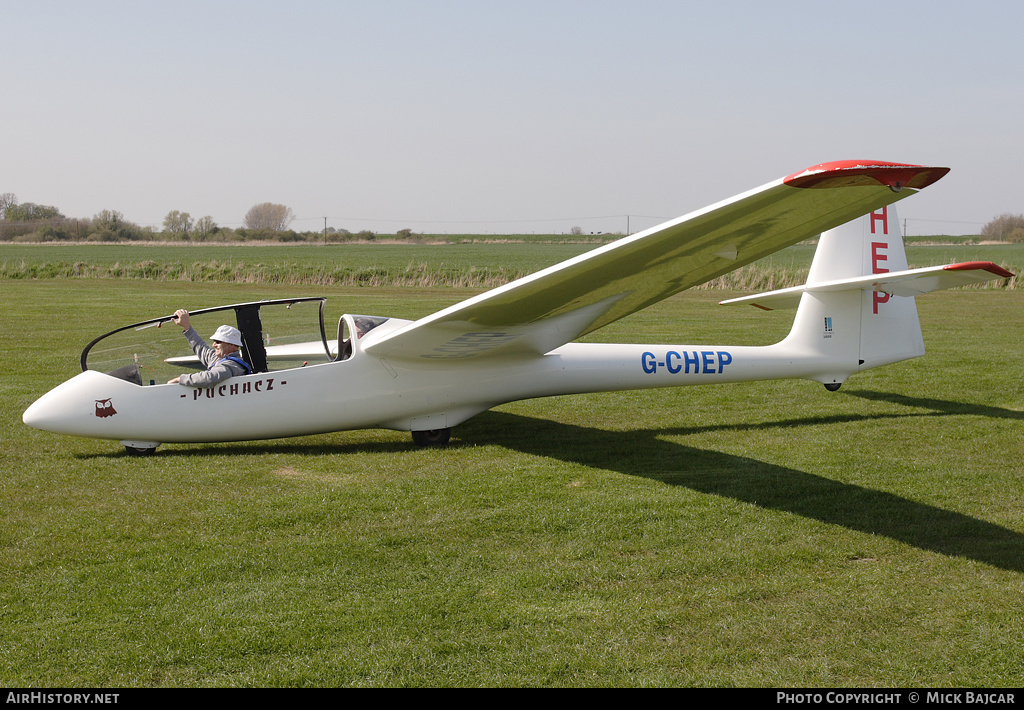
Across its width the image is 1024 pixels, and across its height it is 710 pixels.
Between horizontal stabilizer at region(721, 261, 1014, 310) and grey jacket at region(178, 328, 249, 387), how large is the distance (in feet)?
19.6

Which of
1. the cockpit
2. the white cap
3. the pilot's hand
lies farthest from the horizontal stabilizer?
the pilot's hand

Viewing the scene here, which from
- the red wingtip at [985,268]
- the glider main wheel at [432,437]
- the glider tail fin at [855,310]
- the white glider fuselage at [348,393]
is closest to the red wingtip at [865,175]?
the red wingtip at [985,268]

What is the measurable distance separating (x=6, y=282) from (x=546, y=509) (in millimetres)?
34223

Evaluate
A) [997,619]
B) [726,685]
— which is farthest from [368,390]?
[997,619]

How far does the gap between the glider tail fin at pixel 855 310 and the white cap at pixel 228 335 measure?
20.1 feet

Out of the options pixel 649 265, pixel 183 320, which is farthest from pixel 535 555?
pixel 183 320

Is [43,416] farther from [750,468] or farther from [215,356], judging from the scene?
[750,468]

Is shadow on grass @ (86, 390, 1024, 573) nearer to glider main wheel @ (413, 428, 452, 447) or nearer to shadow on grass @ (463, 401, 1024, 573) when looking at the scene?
shadow on grass @ (463, 401, 1024, 573)

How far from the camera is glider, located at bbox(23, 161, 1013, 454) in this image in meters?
5.83

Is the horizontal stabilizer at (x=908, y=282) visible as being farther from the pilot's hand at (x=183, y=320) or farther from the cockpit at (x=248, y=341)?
the pilot's hand at (x=183, y=320)

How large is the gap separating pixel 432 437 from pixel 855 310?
17.0 ft

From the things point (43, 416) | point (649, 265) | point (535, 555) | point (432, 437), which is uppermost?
point (649, 265)

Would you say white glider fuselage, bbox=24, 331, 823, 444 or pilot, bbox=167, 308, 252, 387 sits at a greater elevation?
pilot, bbox=167, 308, 252, 387

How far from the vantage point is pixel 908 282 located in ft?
28.0
